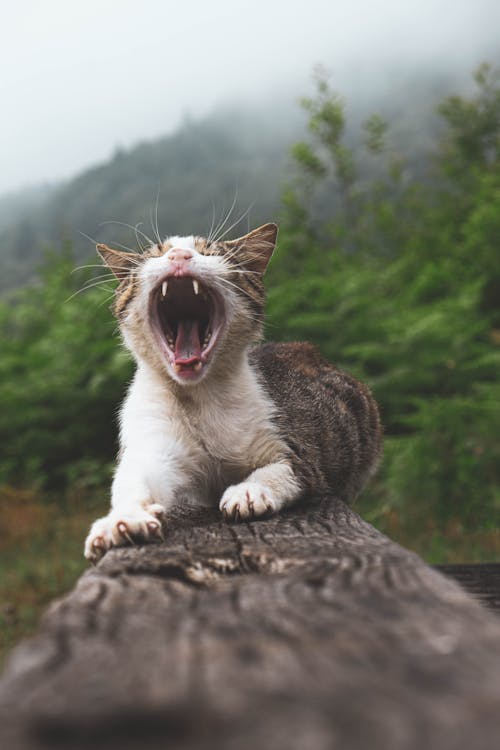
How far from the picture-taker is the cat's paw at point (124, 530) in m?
2.16

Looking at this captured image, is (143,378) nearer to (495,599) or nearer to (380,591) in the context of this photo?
(495,599)

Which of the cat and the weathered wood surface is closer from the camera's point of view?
the weathered wood surface

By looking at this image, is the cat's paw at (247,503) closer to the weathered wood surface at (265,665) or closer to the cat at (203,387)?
the cat at (203,387)

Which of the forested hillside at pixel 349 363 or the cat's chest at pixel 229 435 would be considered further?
the forested hillside at pixel 349 363

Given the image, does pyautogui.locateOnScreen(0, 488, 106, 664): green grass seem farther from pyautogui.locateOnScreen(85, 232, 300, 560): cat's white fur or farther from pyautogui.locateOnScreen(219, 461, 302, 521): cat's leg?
pyautogui.locateOnScreen(219, 461, 302, 521): cat's leg

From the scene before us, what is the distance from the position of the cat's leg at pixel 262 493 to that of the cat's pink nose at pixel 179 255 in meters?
0.97

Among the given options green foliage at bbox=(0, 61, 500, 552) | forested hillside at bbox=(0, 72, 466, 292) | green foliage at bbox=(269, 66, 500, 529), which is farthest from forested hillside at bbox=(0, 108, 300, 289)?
green foliage at bbox=(0, 61, 500, 552)

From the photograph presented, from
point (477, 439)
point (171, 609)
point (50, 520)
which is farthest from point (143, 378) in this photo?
point (50, 520)

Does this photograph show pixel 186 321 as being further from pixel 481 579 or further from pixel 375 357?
pixel 375 357

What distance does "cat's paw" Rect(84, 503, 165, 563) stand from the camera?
2160 mm

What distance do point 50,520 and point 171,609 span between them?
7211 mm

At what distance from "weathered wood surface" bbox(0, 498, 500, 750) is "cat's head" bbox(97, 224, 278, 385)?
1717mm

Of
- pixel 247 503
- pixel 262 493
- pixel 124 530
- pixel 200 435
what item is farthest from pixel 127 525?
pixel 200 435

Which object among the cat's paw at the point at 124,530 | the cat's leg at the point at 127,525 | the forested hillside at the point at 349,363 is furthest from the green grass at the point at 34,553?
the cat's paw at the point at 124,530
